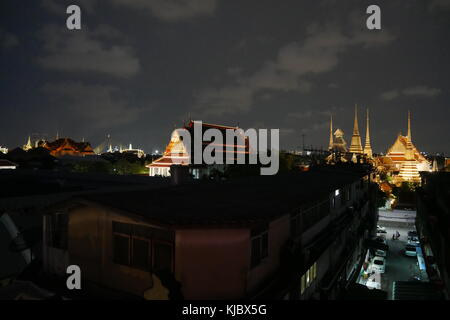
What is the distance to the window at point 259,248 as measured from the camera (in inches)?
368

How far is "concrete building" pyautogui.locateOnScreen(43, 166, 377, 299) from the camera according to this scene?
835cm

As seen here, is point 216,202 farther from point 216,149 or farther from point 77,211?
point 216,149

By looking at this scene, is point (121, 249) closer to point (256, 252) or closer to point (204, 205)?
point (204, 205)


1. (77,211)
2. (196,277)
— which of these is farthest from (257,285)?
(77,211)

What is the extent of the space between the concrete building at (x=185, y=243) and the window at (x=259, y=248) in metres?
0.03

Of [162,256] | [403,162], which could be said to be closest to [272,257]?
[162,256]

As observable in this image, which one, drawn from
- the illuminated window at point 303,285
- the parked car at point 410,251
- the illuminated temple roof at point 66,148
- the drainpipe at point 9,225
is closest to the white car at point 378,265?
the parked car at point 410,251

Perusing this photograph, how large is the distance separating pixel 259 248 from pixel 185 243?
2.55 m

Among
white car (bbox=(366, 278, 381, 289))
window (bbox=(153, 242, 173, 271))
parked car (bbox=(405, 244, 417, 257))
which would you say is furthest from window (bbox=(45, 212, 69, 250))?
parked car (bbox=(405, 244, 417, 257))

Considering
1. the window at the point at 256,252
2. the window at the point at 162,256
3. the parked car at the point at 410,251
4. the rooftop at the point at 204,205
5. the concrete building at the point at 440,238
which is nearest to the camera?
the rooftop at the point at 204,205

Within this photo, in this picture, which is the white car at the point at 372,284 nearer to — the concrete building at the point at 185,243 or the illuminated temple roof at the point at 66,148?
the concrete building at the point at 185,243

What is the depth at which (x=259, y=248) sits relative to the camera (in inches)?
379
